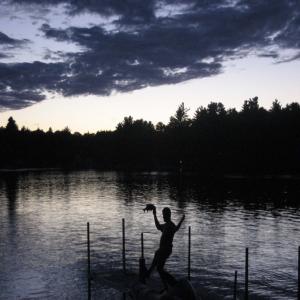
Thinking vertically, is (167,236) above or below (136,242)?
above

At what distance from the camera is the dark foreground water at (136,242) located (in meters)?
25.9

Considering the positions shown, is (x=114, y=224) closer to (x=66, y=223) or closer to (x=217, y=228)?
(x=66, y=223)

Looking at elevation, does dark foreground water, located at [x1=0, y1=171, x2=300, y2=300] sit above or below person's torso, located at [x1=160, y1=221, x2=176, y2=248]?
below

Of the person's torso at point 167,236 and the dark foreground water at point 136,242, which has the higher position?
the person's torso at point 167,236

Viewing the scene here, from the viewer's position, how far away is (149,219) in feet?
173

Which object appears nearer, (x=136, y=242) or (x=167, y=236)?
(x=167, y=236)

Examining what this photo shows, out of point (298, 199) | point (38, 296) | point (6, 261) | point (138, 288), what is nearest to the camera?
point (138, 288)

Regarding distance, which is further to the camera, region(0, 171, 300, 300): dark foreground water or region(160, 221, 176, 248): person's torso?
region(0, 171, 300, 300): dark foreground water

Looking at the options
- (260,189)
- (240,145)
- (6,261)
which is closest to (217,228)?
(6,261)

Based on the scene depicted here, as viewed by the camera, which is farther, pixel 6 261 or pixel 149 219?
pixel 149 219

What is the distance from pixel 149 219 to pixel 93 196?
3264cm

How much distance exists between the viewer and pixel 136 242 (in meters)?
38.7

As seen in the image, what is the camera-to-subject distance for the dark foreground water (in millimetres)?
25875

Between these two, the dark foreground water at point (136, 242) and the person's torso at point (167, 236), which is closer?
the person's torso at point (167, 236)
